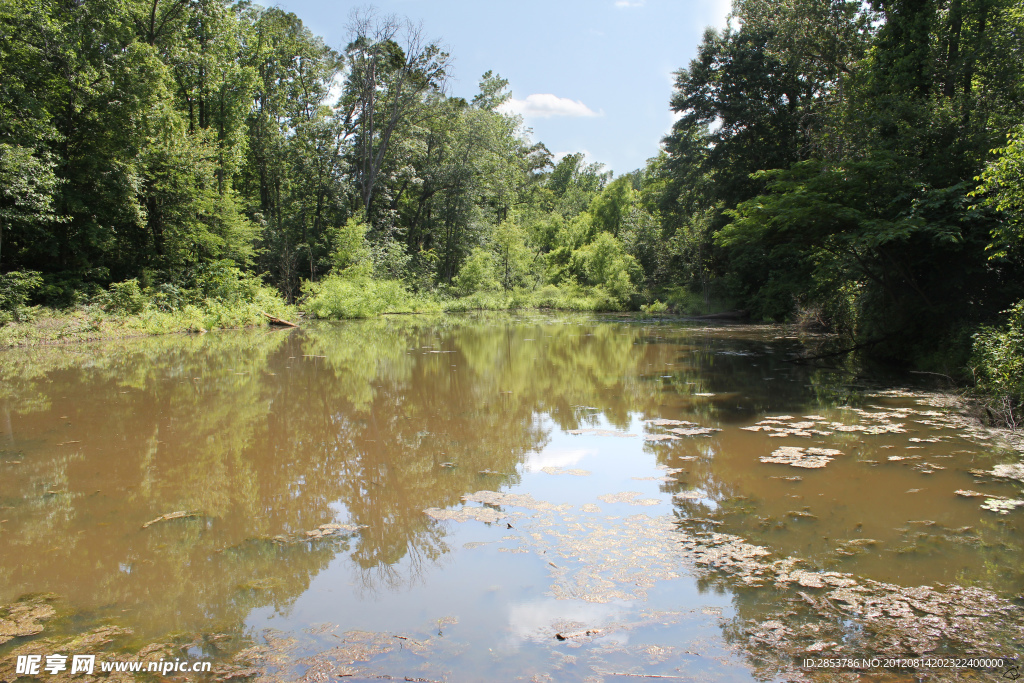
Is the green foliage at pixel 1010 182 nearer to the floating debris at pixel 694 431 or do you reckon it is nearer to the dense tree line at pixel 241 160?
the floating debris at pixel 694 431

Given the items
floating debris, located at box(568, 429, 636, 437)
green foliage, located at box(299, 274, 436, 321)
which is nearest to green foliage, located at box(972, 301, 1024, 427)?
floating debris, located at box(568, 429, 636, 437)

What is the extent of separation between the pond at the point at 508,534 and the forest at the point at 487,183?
10.7 ft

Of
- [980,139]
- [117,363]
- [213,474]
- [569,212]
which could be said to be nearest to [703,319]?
[980,139]

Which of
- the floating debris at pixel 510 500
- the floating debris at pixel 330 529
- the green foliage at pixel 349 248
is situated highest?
the green foliage at pixel 349 248

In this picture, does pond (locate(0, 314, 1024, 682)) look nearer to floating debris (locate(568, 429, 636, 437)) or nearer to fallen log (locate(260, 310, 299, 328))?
floating debris (locate(568, 429, 636, 437))

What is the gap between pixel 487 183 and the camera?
133 ft

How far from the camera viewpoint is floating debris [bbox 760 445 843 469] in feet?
18.2

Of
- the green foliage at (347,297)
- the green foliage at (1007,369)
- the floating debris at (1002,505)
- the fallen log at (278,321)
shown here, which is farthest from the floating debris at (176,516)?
the green foliage at (347,297)

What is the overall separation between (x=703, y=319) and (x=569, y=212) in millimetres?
32894

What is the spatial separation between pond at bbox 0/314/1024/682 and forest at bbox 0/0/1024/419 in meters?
3.28

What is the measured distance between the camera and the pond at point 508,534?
2863 mm

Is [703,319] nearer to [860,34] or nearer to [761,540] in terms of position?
[860,34]

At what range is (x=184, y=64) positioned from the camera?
78.1 feet

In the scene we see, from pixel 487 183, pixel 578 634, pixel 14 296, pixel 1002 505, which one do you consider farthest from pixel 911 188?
pixel 487 183
